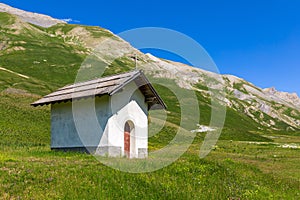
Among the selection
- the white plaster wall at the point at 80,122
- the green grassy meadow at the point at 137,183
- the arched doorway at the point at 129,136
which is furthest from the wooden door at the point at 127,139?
the green grassy meadow at the point at 137,183

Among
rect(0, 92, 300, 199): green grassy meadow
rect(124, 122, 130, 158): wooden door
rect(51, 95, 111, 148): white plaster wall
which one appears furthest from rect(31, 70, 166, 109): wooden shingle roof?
rect(0, 92, 300, 199): green grassy meadow

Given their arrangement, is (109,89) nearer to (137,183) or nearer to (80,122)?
(80,122)

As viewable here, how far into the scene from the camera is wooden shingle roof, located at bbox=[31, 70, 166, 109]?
23.6 meters

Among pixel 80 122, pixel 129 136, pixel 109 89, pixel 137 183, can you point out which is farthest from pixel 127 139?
pixel 137 183

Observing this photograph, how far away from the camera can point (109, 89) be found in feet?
75.8

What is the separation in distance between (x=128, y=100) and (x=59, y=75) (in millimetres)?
118356

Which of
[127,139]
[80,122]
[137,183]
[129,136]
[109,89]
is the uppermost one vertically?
[109,89]

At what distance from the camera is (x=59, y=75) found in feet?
456

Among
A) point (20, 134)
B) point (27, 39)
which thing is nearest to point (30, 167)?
point (20, 134)

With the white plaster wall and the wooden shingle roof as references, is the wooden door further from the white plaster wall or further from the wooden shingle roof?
the wooden shingle roof

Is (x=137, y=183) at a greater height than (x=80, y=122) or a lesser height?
lesser

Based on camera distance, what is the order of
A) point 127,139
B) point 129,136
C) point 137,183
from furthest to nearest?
point 129,136, point 127,139, point 137,183

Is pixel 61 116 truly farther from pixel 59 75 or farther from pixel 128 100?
pixel 59 75

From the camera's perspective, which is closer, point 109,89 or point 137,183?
point 137,183
